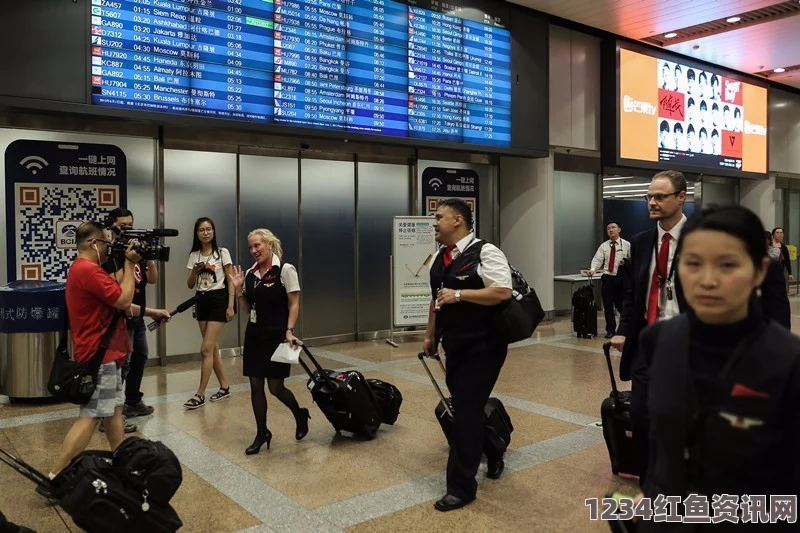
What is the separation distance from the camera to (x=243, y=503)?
380cm

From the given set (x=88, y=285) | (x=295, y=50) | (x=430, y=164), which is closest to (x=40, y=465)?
(x=88, y=285)

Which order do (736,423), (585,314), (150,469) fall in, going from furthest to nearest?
(585,314) < (150,469) < (736,423)

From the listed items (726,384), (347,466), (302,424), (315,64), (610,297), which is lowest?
(347,466)

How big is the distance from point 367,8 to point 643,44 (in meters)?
6.40

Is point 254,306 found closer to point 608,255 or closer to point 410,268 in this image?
point 410,268

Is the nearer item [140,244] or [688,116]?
[140,244]

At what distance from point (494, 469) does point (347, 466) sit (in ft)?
3.20

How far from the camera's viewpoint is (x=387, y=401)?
518 centimetres

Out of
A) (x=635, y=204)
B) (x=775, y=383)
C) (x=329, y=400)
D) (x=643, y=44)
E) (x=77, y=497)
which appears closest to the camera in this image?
(x=775, y=383)

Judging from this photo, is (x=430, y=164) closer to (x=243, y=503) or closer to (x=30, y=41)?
(x=30, y=41)

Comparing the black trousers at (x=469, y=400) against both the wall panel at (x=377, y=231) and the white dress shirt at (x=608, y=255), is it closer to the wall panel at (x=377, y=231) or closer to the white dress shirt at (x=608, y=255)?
the wall panel at (x=377, y=231)

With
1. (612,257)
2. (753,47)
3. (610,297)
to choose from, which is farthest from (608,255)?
(753,47)

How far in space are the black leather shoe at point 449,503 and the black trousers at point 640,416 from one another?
104 centimetres

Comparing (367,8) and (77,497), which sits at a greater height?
(367,8)
